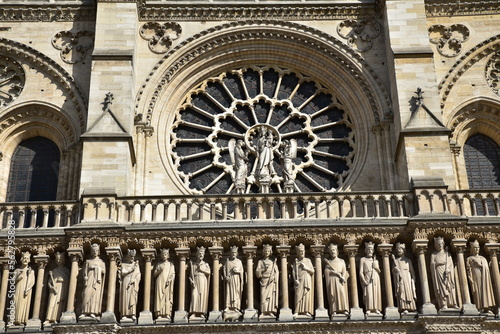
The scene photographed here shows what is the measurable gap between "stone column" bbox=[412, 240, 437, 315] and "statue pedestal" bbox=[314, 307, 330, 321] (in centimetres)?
163

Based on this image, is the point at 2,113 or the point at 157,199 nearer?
the point at 157,199

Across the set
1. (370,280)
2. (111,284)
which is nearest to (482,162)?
(370,280)

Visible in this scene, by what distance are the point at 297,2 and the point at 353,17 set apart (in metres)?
1.26

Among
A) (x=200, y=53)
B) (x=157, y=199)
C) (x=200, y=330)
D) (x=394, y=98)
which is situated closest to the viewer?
(x=200, y=330)

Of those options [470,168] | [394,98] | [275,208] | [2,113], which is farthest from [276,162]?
[2,113]

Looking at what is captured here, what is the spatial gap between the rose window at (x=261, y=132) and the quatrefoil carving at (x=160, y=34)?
45.8 inches

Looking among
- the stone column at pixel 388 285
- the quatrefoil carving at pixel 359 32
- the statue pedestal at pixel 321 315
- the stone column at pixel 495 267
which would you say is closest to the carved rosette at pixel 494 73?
the quatrefoil carving at pixel 359 32

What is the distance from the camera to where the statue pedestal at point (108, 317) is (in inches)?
653

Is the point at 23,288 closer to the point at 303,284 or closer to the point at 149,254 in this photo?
the point at 149,254

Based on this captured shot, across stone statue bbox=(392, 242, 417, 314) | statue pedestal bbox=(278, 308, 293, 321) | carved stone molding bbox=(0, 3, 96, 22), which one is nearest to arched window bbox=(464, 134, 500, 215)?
stone statue bbox=(392, 242, 417, 314)

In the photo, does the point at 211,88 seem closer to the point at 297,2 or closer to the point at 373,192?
the point at 297,2

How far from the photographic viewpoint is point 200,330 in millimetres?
16562

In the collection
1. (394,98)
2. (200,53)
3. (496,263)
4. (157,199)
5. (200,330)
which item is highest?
(200,53)

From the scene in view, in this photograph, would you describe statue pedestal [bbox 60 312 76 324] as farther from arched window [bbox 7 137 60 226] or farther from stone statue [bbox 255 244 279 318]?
arched window [bbox 7 137 60 226]
